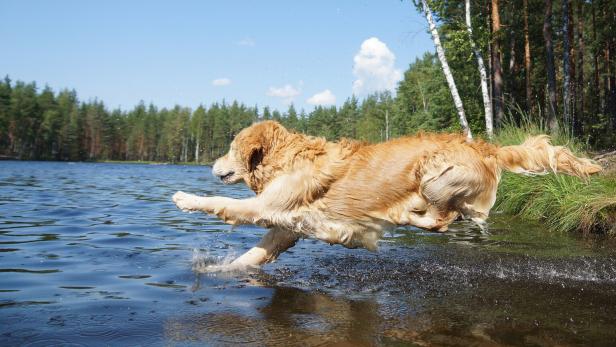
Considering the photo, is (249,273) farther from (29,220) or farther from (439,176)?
(29,220)

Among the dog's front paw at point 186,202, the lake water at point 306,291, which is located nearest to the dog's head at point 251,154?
the dog's front paw at point 186,202

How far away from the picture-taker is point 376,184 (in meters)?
5.82

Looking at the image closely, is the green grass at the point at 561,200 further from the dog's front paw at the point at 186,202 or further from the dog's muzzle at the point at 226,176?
the dog's front paw at the point at 186,202

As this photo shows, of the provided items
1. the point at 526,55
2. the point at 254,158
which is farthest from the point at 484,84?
the point at 254,158

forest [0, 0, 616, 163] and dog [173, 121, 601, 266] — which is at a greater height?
forest [0, 0, 616, 163]

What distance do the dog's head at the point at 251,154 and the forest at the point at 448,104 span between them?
11.6 ft

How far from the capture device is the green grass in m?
9.80

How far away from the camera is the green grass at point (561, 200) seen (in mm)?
9797

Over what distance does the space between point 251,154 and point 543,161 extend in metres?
3.62

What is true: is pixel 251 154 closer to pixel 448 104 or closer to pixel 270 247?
pixel 270 247

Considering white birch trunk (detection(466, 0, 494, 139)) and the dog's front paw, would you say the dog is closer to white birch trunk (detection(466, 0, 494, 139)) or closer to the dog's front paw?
the dog's front paw

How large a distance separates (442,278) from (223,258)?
10.7 feet

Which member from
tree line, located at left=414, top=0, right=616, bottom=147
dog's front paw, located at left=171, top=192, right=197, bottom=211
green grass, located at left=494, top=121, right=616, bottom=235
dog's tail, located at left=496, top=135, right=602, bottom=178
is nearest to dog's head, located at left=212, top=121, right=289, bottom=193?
dog's front paw, located at left=171, top=192, right=197, bottom=211

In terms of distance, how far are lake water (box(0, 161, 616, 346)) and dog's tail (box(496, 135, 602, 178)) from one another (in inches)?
54.5
